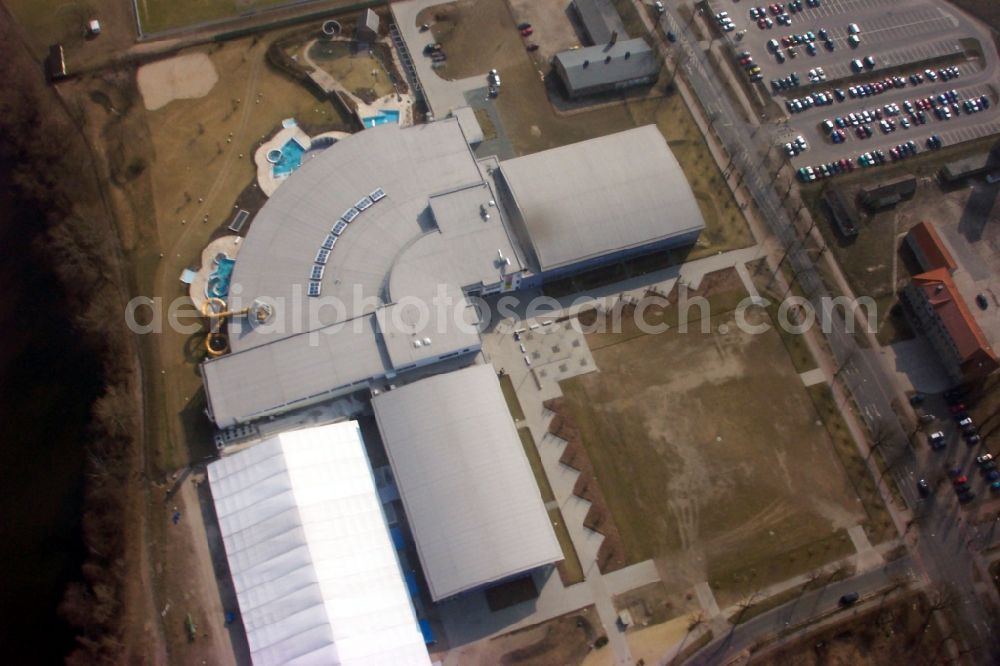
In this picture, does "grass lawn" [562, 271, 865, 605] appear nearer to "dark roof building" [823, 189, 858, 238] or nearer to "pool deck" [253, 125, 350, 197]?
"dark roof building" [823, 189, 858, 238]

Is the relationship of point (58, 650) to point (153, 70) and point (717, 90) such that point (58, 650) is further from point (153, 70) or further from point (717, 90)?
point (717, 90)

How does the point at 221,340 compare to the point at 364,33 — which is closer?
the point at 221,340

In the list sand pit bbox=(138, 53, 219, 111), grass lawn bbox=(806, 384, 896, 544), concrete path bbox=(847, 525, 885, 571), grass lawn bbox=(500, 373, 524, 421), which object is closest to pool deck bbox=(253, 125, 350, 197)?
sand pit bbox=(138, 53, 219, 111)

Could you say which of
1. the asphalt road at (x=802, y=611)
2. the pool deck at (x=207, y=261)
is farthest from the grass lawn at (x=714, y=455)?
the pool deck at (x=207, y=261)

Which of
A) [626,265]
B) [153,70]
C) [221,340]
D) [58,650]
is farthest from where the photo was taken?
[153,70]

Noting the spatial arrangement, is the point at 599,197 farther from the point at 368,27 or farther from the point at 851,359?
the point at 368,27

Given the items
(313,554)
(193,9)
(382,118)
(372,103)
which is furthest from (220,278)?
(193,9)

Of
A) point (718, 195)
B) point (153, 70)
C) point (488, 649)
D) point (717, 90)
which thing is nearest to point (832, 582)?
point (488, 649)

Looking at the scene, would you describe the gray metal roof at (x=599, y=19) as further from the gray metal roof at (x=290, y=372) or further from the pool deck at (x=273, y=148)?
→ the gray metal roof at (x=290, y=372)
